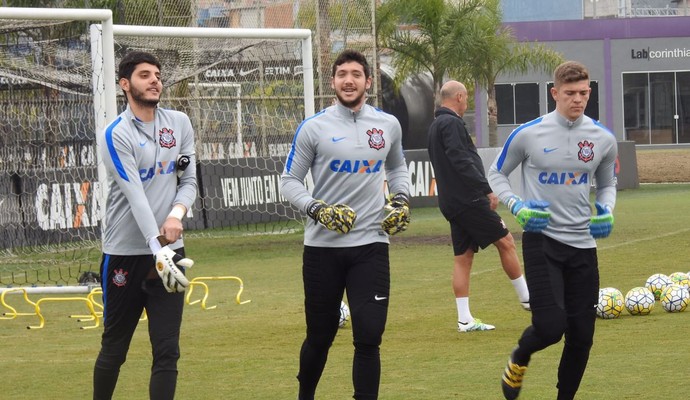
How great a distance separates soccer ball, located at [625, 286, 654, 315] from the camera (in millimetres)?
11312

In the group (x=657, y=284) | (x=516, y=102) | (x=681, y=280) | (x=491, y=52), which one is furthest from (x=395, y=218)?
(x=516, y=102)

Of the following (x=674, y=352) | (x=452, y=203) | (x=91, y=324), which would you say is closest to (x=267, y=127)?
(x=91, y=324)

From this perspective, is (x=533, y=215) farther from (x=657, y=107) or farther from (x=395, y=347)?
(x=657, y=107)

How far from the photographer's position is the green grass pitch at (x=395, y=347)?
27.4ft

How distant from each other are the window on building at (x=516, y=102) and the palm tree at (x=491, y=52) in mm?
12559

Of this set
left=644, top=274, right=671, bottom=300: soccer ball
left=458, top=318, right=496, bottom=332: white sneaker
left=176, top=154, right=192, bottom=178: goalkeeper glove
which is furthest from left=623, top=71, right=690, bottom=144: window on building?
left=176, top=154, right=192, bottom=178: goalkeeper glove

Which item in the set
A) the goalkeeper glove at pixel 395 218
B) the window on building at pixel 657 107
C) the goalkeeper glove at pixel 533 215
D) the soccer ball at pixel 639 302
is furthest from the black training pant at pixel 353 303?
the window on building at pixel 657 107

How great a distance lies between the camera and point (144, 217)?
6.48 meters

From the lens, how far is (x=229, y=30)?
16.3 metres

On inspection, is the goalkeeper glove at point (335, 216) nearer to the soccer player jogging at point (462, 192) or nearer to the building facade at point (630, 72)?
the soccer player jogging at point (462, 192)

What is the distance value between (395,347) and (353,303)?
3.16 meters

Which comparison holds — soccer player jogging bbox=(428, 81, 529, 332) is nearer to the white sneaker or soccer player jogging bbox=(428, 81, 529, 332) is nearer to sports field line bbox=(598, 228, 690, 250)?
the white sneaker

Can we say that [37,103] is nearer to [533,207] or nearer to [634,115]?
[533,207]

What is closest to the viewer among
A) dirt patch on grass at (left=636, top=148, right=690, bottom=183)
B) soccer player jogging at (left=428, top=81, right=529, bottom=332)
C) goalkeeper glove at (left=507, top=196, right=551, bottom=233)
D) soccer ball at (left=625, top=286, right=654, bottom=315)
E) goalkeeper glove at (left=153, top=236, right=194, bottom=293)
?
goalkeeper glove at (left=153, top=236, right=194, bottom=293)
